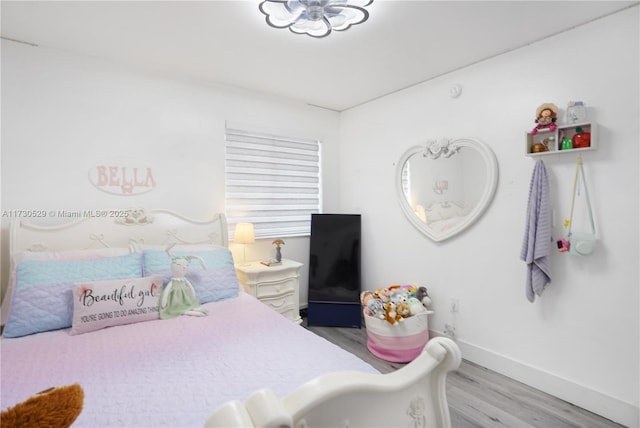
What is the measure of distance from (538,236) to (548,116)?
78 centimetres

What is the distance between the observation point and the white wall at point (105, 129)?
7.14 feet

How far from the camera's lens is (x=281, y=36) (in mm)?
2127

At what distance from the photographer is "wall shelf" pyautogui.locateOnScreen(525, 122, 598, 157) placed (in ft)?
6.38

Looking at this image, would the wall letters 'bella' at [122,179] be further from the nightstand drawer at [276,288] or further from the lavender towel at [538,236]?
the lavender towel at [538,236]

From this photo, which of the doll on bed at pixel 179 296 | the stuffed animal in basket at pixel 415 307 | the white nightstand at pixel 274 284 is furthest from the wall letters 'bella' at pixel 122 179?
the stuffed animal in basket at pixel 415 307

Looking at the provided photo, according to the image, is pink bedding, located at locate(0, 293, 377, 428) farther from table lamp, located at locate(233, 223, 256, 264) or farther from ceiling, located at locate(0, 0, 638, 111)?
ceiling, located at locate(0, 0, 638, 111)

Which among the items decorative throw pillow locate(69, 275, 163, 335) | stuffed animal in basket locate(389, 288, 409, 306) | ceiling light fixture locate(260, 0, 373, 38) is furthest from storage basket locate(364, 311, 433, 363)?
ceiling light fixture locate(260, 0, 373, 38)

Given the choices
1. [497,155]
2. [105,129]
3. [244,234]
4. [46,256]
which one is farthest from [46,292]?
[497,155]

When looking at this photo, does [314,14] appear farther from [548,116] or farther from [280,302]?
[280,302]

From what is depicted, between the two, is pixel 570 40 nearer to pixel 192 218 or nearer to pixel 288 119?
pixel 288 119

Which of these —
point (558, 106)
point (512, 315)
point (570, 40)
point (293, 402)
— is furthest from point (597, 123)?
point (293, 402)

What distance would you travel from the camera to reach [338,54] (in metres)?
2.39

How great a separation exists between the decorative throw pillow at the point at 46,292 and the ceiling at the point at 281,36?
4.81ft

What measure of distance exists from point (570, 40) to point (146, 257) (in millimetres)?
3153
